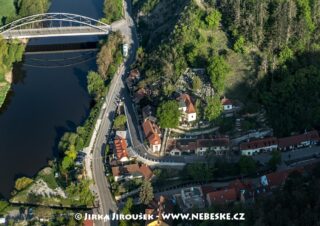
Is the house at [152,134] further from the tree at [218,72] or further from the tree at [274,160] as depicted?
the tree at [274,160]

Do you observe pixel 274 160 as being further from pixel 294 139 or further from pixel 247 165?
pixel 294 139

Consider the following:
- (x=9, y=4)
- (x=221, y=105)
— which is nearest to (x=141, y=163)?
(x=221, y=105)

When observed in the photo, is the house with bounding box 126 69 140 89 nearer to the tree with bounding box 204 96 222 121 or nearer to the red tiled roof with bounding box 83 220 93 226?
the tree with bounding box 204 96 222 121

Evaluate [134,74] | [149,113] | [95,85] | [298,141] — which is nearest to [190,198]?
[149,113]

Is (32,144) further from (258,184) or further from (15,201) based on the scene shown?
(258,184)

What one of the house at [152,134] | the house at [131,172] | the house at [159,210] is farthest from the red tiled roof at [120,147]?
the house at [159,210]

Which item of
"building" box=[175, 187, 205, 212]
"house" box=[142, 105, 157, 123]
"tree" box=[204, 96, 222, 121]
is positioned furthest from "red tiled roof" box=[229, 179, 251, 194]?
"house" box=[142, 105, 157, 123]
